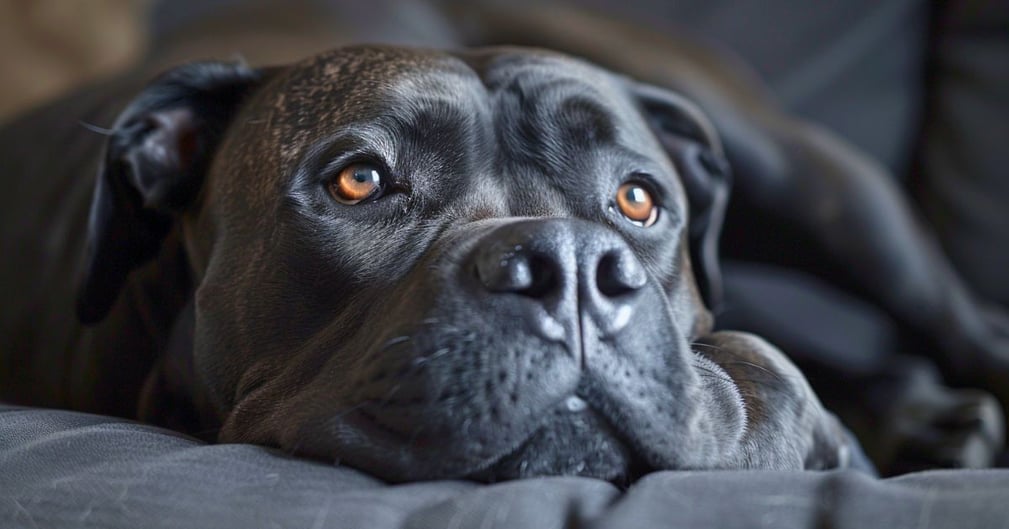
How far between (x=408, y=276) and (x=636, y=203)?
1.83 ft

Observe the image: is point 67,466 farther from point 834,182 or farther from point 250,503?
point 834,182

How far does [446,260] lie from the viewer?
138 centimetres

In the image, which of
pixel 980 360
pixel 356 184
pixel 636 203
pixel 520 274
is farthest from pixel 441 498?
pixel 980 360

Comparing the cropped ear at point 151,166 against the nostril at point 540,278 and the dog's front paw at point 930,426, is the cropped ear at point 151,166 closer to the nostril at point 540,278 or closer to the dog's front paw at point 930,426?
the nostril at point 540,278

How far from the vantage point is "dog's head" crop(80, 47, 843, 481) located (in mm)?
1257

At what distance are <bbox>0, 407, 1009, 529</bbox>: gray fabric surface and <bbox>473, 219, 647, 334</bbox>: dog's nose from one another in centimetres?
22

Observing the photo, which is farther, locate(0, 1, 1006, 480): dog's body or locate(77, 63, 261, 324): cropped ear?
locate(77, 63, 261, 324): cropped ear

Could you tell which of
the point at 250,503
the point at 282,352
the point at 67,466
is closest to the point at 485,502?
the point at 250,503

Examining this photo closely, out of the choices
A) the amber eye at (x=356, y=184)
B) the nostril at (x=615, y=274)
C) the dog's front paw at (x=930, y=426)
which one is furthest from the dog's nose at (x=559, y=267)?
the dog's front paw at (x=930, y=426)

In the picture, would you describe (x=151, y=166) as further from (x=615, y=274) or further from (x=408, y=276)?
(x=615, y=274)

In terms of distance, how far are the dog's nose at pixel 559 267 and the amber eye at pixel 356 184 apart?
1.45 ft

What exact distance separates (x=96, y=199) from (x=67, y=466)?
872 millimetres

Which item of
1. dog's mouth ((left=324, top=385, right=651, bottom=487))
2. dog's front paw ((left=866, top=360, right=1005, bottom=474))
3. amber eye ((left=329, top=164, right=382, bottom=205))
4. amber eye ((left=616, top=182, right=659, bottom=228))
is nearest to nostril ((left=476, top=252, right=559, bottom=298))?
dog's mouth ((left=324, top=385, right=651, bottom=487))

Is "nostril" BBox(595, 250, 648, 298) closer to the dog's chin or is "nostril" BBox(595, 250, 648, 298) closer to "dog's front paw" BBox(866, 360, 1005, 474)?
the dog's chin
